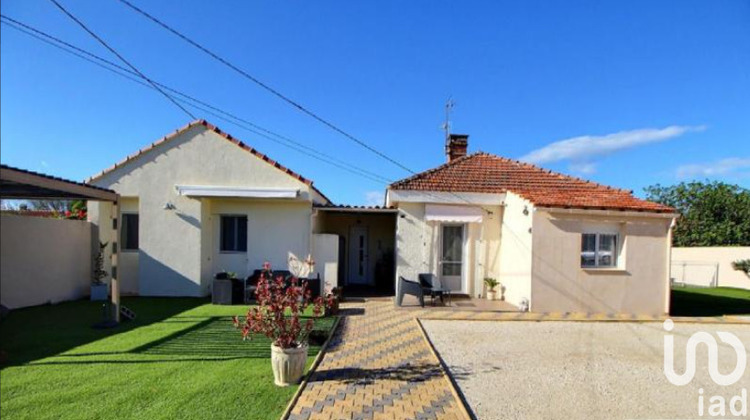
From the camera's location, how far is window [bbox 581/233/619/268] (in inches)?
680

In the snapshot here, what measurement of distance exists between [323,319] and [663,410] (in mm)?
10319

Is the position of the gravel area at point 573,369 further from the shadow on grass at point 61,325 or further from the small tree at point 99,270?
the small tree at point 99,270

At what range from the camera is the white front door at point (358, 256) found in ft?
85.1

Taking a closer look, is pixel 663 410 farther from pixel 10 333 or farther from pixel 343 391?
pixel 10 333

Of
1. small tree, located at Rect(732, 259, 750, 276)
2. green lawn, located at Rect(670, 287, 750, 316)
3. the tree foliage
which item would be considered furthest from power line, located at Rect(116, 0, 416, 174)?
the tree foliage

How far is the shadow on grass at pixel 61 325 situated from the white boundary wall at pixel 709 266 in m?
41.8

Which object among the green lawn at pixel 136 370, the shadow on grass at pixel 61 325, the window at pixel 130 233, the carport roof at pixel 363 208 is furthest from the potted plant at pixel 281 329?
the window at pixel 130 233

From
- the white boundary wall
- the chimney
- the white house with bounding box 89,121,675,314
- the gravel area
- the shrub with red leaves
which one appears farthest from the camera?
the white boundary wall

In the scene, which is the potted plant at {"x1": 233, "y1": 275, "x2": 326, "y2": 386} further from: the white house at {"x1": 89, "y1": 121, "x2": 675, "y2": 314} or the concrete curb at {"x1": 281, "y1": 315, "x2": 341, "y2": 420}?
the white house at {"x1": 89, "y1": 121, "x2": 675, "y2": 314}

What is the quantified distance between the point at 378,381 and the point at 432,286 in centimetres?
1018

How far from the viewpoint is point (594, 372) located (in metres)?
9.65

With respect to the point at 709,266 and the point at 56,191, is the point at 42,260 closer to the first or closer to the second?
the point at 56,191

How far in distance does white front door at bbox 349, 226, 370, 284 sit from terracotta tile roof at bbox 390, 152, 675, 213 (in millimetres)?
7244

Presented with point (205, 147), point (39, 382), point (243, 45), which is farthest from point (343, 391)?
point (205, 147)
